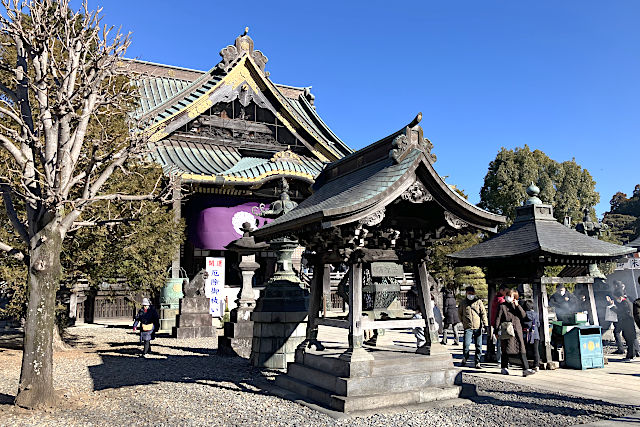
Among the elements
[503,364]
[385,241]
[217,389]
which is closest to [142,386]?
[217,389]

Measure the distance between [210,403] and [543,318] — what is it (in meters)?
7.03

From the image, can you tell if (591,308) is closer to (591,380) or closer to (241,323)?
(591,380)

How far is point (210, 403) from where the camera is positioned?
22.6 ft

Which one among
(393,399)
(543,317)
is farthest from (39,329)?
(543,317)

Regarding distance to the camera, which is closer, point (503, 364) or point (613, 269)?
point (503, 364)

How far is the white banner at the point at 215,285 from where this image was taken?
19.7 m

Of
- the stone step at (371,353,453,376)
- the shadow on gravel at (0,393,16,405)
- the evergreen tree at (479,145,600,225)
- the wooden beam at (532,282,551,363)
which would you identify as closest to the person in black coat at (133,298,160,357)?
the shadow on gravel at (0,393,16,405)

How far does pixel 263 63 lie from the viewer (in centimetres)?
2392

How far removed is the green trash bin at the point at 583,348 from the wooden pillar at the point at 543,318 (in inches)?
21.4

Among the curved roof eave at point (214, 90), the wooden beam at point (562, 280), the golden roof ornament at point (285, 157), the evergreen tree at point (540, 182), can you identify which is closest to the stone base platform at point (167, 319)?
the curved roof eave at point (214, 90)

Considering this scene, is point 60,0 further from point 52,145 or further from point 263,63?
point 263,63

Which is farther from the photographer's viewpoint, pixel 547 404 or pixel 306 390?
pixel 306 390

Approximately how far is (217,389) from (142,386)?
1.40 m

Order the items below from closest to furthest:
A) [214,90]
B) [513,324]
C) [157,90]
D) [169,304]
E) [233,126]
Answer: [513,324]
[169,304]
[214,90]
[233,126]
[157,90]
